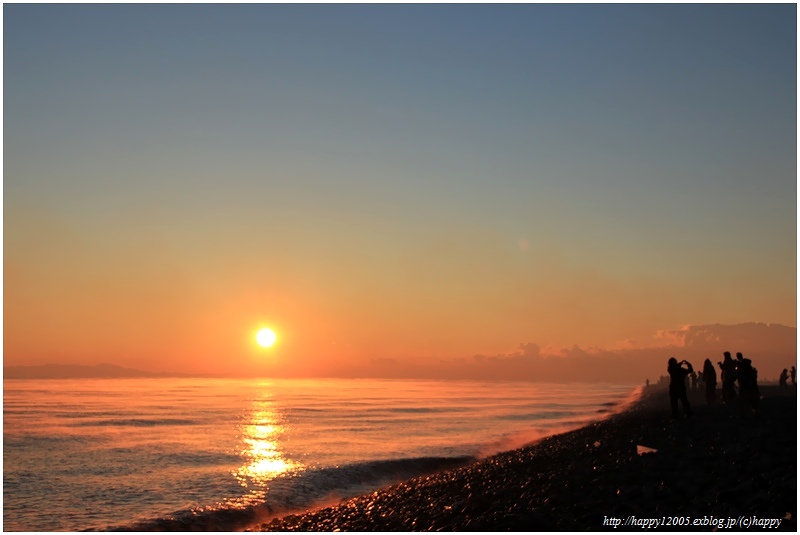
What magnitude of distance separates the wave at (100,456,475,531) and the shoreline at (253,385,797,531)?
169cm

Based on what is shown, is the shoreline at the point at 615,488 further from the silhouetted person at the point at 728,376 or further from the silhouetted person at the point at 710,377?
the silhouetted person at the point at 710,377

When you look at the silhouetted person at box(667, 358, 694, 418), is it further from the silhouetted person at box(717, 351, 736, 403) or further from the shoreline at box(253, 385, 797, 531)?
the silhouetted person at box(717, 351, 736, 403)

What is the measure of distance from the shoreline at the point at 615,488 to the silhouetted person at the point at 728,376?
2466 mm

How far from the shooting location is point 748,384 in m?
26.5

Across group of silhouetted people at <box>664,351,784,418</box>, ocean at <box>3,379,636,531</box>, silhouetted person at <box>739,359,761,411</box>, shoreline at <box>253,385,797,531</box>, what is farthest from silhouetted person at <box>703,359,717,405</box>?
ocean at <box>3,379,636,531</box>

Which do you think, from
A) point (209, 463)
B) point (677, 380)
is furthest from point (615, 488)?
point (209, 463)

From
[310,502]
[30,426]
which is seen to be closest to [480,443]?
[310,502]

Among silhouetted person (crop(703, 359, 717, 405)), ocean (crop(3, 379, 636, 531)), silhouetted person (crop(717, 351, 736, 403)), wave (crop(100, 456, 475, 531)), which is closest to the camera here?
wave (crop(100, 456, 475, 531))

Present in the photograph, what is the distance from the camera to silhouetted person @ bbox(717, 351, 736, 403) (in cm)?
2914

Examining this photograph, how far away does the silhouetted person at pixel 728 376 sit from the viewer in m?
29.1

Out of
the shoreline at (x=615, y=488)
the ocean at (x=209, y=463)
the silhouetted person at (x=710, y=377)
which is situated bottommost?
the ocean at (x=209, y=463)

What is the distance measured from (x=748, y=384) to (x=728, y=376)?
3646mm

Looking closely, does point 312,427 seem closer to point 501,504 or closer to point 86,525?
point 86,525

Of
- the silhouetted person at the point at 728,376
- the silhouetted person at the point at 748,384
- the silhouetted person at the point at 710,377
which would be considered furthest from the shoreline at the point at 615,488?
the silhouetted person at the point at 710,377
